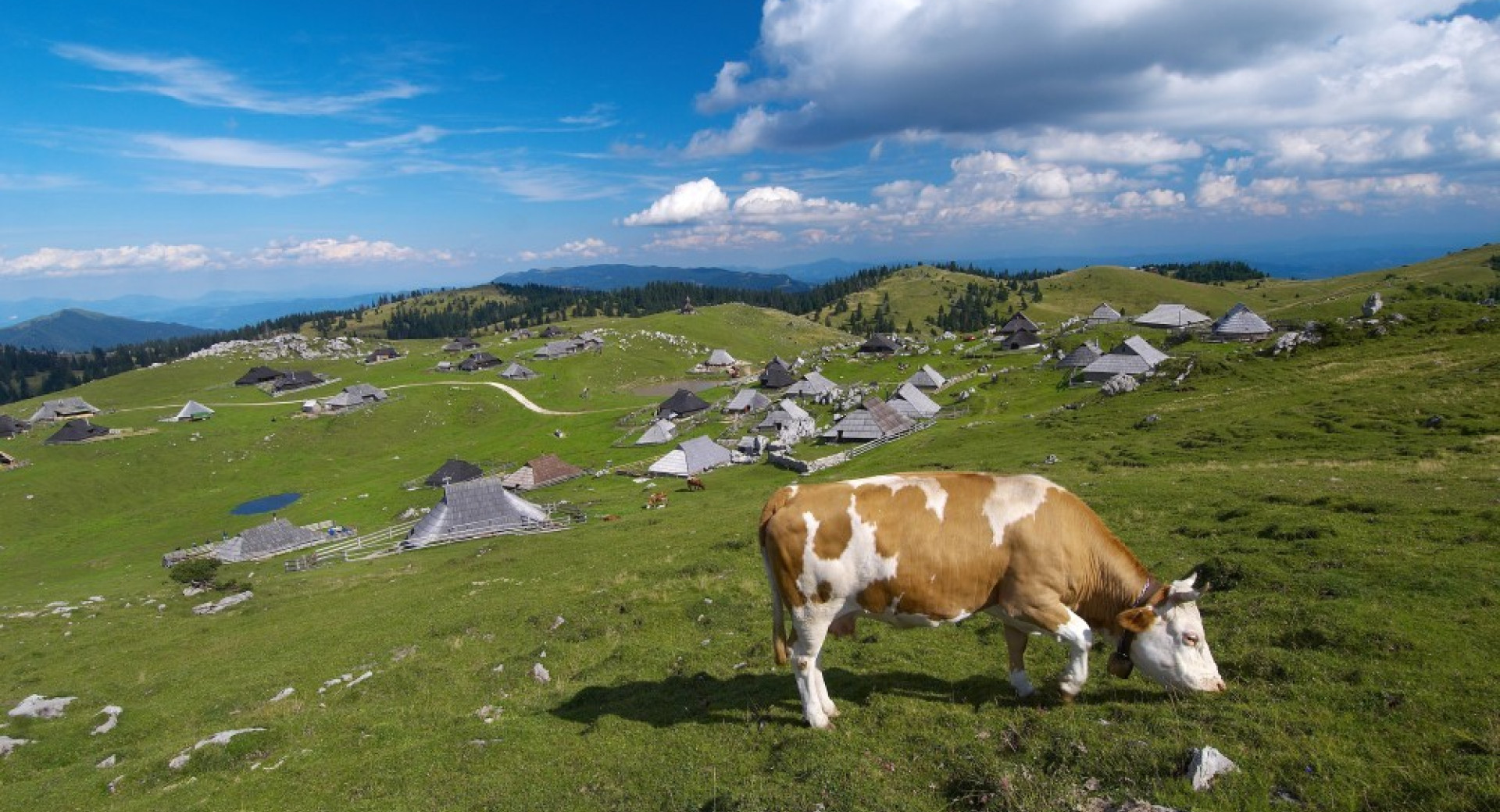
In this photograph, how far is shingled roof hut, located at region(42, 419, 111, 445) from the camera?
289 ft

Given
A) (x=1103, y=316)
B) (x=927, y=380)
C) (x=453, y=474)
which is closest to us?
(x=453, y=474)

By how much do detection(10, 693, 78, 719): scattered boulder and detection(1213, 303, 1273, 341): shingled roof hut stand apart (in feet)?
352

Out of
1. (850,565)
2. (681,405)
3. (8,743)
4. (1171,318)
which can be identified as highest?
(850,565)

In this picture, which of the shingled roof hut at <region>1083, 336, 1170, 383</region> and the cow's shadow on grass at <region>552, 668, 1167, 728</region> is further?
the shingled roof hut at <region>1083, 336, 1170, 383</region>

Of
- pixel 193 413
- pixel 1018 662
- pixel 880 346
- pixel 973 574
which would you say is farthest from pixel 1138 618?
pixel 193 413

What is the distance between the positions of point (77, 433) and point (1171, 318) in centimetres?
16943

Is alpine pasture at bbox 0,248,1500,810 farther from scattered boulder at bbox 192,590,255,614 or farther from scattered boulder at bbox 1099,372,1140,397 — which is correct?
scattered boulder at bbox 1099,372,1140,397

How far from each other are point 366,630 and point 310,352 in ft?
575

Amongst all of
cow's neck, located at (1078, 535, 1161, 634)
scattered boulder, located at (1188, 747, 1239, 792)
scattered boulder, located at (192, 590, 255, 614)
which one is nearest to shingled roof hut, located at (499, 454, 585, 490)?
scattered boulder, located at (192, 590, 255, 614)

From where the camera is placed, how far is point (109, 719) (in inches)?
781

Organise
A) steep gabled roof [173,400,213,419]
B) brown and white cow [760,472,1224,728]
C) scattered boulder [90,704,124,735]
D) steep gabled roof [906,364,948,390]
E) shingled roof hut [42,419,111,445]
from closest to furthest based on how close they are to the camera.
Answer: brown and white cow [760,472,1224,728] < scattered boulder [90,704,124,735] < steep gabled roof [906,364,948,390] < shingled roof hut [42,419,111,445] < steep gabled roof [173,400,213,419]

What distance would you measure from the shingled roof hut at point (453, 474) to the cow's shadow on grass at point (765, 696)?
59754 mm

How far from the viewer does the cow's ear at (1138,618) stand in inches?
369

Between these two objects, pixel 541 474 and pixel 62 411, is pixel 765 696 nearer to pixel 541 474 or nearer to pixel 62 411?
pixel 541 474
